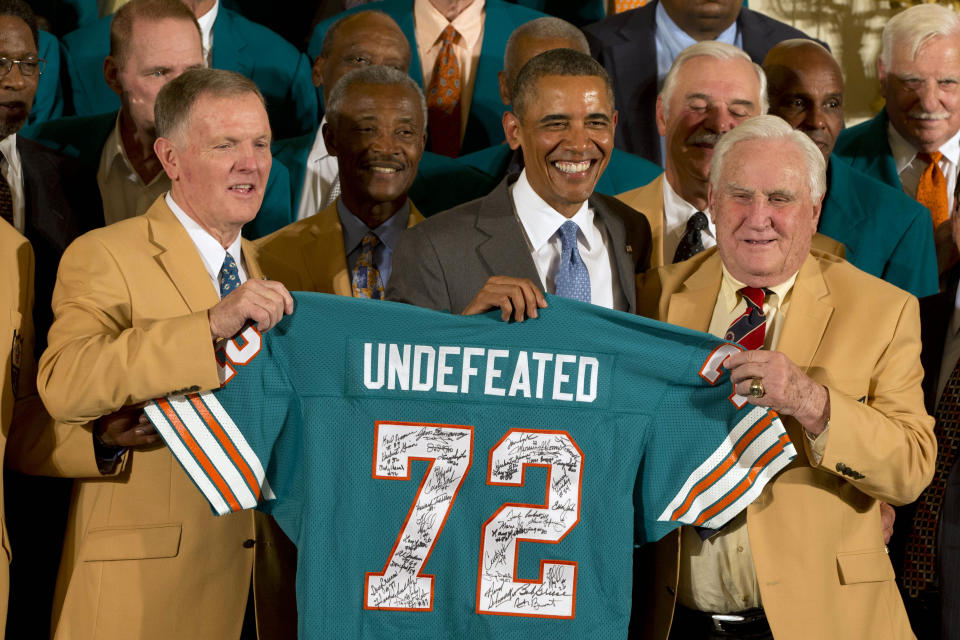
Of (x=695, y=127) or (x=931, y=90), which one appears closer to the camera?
(x=695, y=127)

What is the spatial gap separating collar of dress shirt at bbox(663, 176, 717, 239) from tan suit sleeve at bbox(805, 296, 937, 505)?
43.1 inches

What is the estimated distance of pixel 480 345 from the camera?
121 inches

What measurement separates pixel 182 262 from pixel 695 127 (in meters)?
1.94

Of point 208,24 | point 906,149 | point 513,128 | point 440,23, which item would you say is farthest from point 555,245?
point 208,24

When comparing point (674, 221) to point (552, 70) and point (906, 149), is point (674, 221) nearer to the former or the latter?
point (552, 70)

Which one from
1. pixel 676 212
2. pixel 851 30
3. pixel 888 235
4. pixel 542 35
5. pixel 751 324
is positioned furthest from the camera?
pixel 851 30

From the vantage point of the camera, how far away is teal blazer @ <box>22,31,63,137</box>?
5.03 m

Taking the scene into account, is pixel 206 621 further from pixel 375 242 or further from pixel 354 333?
pixel 375 242

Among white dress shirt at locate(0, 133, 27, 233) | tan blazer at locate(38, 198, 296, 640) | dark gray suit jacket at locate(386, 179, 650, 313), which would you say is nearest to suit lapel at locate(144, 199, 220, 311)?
tan blazer at locate(38, 198, 296, 640)

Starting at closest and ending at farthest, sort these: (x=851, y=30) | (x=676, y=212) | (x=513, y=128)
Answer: (x=513, y=128) < (x=676, y=212) < (x=851, y=30)

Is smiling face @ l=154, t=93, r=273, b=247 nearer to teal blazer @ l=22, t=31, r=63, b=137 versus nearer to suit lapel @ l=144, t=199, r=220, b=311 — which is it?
suit lapel @ l=144, t=199, r=220, b=311

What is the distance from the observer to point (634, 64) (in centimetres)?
518

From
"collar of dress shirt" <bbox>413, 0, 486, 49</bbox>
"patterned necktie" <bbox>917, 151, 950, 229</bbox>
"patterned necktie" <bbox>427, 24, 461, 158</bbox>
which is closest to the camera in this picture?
"patterned necktie" <bbox>917, 151, 950, 229</bbox>

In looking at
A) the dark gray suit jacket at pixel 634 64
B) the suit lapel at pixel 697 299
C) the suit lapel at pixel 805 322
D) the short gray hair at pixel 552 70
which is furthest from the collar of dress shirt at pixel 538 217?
the dark gray suit jacket at pixel 634 64
